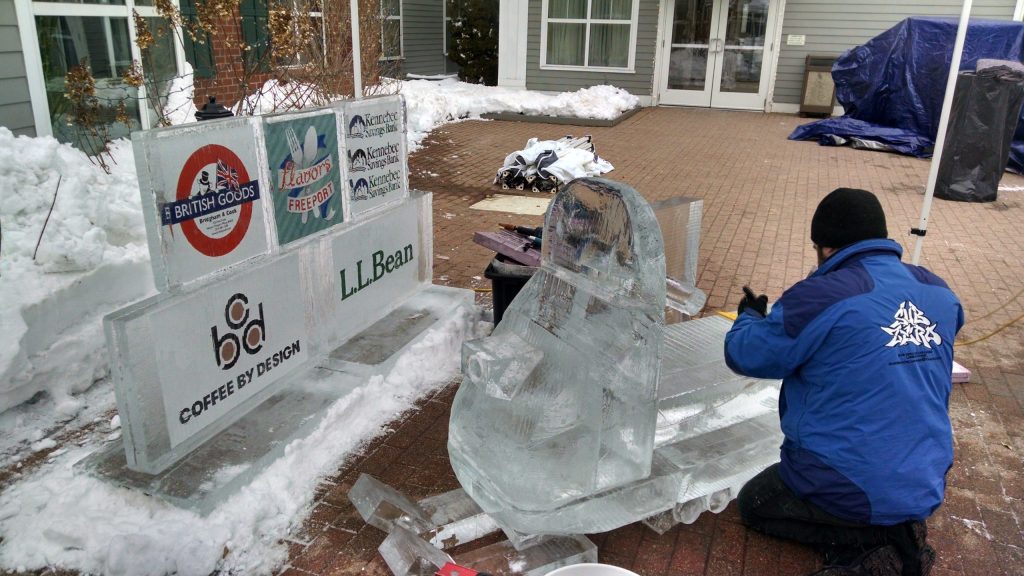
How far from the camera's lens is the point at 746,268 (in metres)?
6.39

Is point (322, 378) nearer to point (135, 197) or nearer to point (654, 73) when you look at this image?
point (135, 197)

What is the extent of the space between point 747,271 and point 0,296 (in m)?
5.23

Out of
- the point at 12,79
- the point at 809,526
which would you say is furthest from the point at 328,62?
the point at 809,526

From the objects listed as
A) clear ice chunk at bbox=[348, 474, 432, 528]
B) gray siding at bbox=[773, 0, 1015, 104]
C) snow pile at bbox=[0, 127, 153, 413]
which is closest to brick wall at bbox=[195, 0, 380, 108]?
snow pile at bbox=[0, 127, 153, 413]

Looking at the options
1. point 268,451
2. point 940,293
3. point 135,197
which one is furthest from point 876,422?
point 135,197

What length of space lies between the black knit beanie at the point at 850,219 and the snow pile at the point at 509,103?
11.0 meters

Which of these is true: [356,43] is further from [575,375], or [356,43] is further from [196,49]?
[196,49]

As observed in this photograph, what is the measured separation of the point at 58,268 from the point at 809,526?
13.0ft

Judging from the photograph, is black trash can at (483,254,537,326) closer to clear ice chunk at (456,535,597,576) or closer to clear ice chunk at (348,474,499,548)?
clear ice chunk at (348,474,499,548)

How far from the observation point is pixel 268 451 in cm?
324

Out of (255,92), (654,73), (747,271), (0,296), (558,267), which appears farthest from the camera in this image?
(654,73)

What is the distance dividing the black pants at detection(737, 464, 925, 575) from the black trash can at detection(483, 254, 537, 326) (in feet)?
5.57

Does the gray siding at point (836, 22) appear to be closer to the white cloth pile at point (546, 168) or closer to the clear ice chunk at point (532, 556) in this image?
the white cloth pile at point (546, 168)

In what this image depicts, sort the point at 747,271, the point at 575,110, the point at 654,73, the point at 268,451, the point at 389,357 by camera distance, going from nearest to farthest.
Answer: the point at 268,451
the point at 389,357
the point at 747,271
the point at 575,110
the point at 654,73
